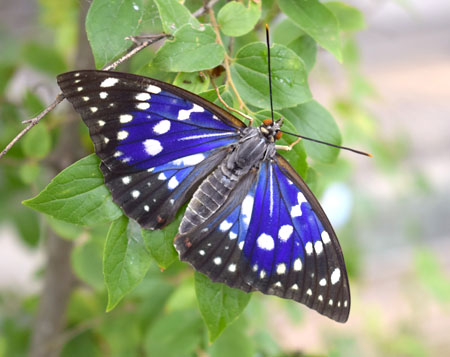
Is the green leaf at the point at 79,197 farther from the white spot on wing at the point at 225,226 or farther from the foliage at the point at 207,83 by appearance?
the white spot on wing at the point at 225,226

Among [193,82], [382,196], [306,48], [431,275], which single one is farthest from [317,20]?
[382,196]

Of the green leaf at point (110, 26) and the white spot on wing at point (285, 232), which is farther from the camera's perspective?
the white spot on wing at point (285, 232)

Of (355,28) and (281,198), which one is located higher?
(355,28)

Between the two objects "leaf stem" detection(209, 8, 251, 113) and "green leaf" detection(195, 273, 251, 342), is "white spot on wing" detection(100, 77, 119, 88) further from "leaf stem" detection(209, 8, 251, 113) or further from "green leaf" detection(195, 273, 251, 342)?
"green leaf" detection(195, 273, 251, 342)

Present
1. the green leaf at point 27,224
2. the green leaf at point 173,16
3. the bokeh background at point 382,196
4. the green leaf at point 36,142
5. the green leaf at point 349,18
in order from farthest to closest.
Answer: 1. the bokeh background at point 382,196
2. the green leaf at point 27,224
3. the green leaf at point 36,142
4. the green leaf at point 349,18
5. the green leaf at point 173,16

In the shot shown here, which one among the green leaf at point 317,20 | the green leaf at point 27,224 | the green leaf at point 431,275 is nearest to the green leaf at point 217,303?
the green leaf at point 317,20

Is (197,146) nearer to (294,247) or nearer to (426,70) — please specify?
(294,247)

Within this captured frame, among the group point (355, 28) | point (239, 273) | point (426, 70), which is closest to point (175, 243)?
point (239, 273)

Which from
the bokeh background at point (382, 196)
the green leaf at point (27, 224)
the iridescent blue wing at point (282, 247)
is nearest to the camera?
the iridescent blue wing at point (282, 247)
